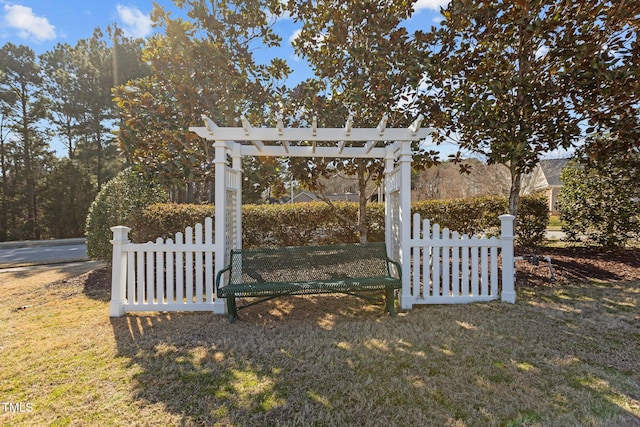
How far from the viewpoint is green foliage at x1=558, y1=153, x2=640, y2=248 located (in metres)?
6.19

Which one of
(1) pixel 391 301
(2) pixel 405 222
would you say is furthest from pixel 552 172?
(1) pixel 391 301

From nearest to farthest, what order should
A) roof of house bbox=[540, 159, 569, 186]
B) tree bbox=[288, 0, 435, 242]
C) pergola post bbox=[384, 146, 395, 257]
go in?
pergola post bbox=[384, 146, 395, 257] → tree bbox=[288, 0, 435, 242] → roof of house bbox=[540, 159, 569, 186]

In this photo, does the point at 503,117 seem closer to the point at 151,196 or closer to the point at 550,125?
the point at 550,125

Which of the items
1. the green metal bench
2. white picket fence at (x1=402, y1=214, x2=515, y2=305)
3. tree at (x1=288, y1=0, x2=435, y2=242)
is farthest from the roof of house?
the green metal bench

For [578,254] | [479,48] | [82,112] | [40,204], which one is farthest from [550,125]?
[82,112]

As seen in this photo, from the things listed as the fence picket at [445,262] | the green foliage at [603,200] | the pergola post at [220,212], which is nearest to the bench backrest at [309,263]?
the pergola post at [220,212]

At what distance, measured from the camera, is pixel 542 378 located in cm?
235

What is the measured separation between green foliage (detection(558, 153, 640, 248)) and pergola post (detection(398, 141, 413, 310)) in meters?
3.95

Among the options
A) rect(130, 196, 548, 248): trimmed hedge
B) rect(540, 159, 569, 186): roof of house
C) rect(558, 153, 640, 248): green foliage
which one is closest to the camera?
rect(130, 196, 548, 248): trimmed hedge

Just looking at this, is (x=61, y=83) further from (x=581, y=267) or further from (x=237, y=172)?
(x=581, y=267)

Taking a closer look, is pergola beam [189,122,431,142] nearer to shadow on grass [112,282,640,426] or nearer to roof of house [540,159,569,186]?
shadow on grass [112,282,640,426]

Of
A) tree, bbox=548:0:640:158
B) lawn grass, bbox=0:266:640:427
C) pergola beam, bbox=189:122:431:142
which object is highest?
tree, bbox=548:0:640:158

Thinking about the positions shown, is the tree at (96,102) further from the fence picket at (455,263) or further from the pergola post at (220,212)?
the fence picket at (455,263)

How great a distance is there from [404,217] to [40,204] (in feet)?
63.7
